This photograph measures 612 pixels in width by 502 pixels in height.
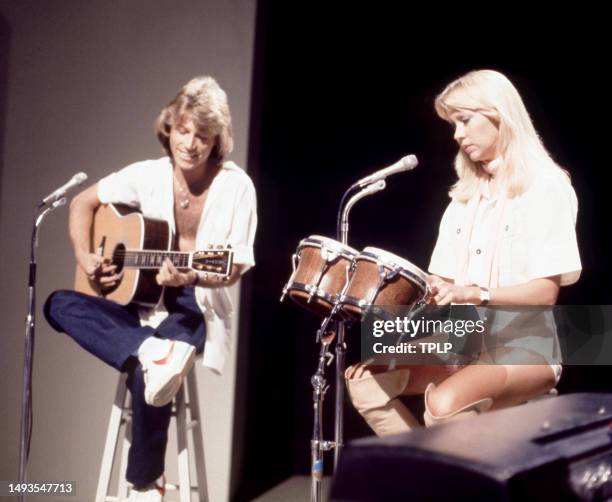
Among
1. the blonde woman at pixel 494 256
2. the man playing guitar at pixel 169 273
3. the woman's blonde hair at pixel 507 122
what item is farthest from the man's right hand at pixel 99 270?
the woman's blonde hair at pixel 507 122

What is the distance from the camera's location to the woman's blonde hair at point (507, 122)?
2566 millimetres

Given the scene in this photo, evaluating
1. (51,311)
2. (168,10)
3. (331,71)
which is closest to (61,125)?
(168,10)

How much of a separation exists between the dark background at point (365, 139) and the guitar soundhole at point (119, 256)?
2.05 ft

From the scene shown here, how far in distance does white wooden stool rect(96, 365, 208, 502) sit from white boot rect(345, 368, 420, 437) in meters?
0.79

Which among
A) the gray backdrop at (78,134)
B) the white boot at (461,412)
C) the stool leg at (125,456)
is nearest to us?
the white boot at (461,412)

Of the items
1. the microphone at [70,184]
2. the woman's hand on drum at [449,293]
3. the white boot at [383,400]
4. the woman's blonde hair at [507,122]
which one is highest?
the woman's blonde hair at [507,122]

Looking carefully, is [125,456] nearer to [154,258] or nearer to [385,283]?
[154,258]

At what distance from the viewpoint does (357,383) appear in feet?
8.09

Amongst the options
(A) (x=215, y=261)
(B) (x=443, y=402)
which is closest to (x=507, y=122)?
(B) (x=443, y=402)

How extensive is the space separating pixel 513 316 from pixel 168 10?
7.16 ft

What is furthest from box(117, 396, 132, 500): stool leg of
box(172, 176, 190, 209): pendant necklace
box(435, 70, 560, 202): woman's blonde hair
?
box(435, 70, 560, 202): woman's blonde hair

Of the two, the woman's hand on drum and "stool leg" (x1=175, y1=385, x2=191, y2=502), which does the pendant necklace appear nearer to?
"stool leg" (x1=175, y1=385, x2=191, y2=502)

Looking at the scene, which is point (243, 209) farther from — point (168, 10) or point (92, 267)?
point (168, 10)

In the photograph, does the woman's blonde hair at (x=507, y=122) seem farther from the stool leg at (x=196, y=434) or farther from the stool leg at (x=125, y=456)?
the stool leg at (x=125, y=456)
